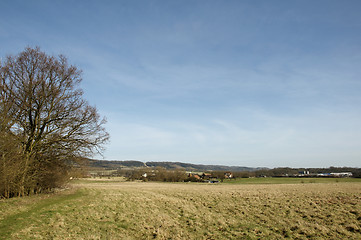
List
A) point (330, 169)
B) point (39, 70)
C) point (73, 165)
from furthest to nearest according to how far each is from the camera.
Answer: point (330, 169) → point (73, 165) → point (39, 70)

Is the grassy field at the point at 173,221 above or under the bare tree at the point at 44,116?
under

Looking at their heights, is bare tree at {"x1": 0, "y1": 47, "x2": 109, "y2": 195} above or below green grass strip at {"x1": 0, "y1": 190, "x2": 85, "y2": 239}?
above

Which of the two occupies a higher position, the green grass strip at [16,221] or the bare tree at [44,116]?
the bare tree at [44,116]

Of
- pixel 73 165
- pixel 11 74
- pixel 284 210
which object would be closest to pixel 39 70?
pixel 11 74

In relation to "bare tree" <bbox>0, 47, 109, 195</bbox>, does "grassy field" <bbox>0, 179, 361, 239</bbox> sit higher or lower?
lower

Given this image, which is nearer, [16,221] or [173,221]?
[16,221]

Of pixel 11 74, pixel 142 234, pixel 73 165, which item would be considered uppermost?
pixel 11 74

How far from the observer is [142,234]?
1209cm

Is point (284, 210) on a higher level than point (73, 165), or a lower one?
lower

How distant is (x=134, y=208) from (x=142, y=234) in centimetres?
588

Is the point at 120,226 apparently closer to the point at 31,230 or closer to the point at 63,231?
the point at 63,231

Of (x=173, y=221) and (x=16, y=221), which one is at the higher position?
(x=16, y=221)

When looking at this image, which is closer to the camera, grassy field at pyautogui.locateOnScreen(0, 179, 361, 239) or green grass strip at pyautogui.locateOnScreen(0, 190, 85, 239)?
green grass strip at pyautogui.locateOnScreen(0, 190, 85, 239)

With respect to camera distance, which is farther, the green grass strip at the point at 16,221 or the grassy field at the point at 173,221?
the grassy field at the point at 173,221
